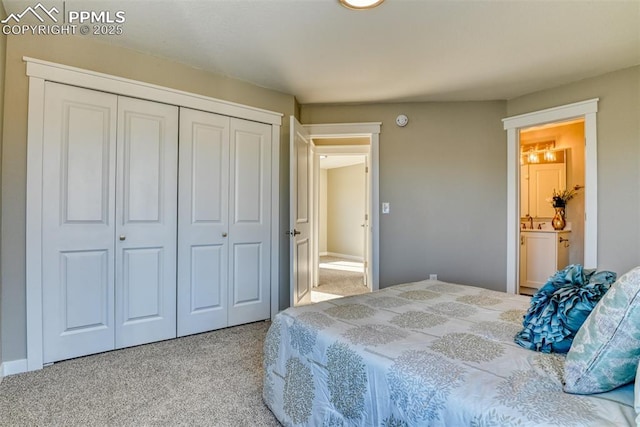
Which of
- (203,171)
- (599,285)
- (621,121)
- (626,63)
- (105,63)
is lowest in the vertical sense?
(599,285)

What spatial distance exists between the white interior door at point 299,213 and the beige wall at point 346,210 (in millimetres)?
3808

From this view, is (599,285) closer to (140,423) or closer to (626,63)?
(140,423)

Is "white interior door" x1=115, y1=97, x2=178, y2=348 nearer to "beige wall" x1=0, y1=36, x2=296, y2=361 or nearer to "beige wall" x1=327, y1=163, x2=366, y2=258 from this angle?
"beige wall" x1=0, y1=36, x2=296, y2=361

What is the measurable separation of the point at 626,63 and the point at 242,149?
3366mm

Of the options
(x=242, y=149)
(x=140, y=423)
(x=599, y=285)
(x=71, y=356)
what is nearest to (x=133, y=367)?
(x=71, y=356)

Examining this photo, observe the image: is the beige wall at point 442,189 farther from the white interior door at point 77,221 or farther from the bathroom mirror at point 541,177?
the white interior door at point 77,221

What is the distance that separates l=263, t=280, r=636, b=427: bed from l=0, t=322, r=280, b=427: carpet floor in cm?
29

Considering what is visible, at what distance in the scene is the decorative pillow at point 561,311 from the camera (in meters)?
1.12

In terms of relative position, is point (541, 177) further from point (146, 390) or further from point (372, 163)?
point (146, 390)

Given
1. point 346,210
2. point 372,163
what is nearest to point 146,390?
point 372,163

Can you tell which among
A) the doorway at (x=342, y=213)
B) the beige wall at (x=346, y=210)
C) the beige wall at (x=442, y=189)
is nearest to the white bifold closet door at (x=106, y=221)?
the beige wall at (x=442, y=189)

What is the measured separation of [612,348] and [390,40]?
7.32 ft

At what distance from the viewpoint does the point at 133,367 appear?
219cm

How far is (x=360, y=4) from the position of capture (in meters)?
1.94
